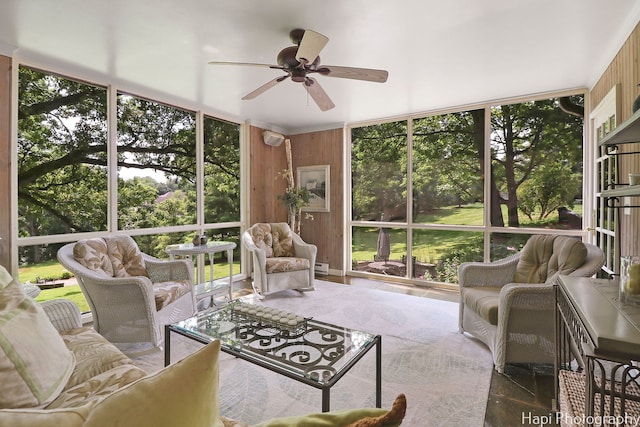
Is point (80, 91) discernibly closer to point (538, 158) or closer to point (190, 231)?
point (190, 231)

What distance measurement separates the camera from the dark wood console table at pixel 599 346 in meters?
0.95

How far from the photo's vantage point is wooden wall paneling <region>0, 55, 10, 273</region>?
101 inches

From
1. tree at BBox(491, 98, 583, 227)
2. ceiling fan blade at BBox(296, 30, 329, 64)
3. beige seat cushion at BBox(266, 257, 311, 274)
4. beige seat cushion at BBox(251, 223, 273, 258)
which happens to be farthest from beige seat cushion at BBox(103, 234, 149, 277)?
tree at BBox(491, 98, 583, 227)

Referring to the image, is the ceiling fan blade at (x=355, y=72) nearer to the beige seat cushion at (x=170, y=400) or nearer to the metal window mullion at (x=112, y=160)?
the beige seat cushion at (x=170, y=400)

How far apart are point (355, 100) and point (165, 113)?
2.39 m

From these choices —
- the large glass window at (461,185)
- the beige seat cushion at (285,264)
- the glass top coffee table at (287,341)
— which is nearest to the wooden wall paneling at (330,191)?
the large glass window at (461,185)

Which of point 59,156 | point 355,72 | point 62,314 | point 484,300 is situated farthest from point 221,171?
point 484,300

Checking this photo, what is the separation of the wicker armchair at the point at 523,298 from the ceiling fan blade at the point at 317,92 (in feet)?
6.60

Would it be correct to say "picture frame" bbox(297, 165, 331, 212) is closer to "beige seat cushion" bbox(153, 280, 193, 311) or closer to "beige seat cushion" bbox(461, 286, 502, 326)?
"beige seat cushion" bbox(153, 280, 193, 311)

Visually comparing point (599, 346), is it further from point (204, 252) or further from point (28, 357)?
point (204, 252)

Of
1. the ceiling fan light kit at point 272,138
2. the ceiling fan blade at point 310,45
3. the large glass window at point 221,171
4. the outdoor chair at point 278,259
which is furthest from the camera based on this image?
the ceiling fan light kit at point 272,138

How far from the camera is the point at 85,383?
1.27 meters

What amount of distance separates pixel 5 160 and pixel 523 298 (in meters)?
4.16

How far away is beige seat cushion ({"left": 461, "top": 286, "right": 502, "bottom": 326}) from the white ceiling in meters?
2.03
